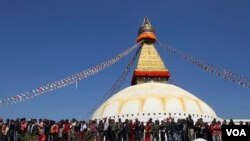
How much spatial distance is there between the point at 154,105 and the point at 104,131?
8.77 meters

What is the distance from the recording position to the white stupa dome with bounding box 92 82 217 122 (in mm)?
28998

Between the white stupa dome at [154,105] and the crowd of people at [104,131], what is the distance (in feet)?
22.7

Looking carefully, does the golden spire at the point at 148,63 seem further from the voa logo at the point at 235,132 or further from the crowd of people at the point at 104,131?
the voa logo at the point at 235,132

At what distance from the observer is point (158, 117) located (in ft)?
92.4

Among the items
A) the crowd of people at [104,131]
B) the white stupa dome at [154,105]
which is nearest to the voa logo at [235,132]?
the crowd of people at [104,131]

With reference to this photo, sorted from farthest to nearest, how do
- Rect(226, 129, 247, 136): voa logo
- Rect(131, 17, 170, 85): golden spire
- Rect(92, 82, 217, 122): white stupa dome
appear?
1. Rect(131, 17, 170, 85): golden spire
2. Rect(92, 82, 217, 122): white stupa dome
3. Rect(226, 129, 247, 136): voa logo

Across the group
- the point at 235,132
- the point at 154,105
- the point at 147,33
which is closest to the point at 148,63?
the point at 147,33

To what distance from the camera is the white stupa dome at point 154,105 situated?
2900 cm

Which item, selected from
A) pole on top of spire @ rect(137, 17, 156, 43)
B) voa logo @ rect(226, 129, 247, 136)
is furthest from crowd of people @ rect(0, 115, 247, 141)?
pole on top of spire @ rect(137, 17, 156, 43)

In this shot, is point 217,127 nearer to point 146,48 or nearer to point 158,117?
point 158,117

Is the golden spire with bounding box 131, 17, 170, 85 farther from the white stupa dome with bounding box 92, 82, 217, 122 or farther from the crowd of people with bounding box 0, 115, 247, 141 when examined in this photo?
the crowd of people with bounding box 0, 115, 247, 141

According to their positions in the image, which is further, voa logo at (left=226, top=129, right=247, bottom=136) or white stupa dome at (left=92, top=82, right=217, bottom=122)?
white stupa dome at (left=92, top=82, right=217, bottom=122)

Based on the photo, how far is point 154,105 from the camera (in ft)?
96.8

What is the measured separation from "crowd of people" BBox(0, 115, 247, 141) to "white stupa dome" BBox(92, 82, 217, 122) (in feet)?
22.7
